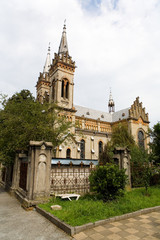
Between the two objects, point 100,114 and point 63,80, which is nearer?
point 63,80

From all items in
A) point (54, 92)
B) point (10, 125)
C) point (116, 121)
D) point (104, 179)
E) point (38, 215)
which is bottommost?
point (38, 215)

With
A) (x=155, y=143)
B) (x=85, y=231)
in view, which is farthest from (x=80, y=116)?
(x=85, y=231)

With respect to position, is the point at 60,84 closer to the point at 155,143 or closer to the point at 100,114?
the point at 100,114

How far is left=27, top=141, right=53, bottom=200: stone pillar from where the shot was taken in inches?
268

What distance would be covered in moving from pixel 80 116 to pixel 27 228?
28.1 meters

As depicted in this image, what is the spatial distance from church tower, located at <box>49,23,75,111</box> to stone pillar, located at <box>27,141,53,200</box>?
20.7 m

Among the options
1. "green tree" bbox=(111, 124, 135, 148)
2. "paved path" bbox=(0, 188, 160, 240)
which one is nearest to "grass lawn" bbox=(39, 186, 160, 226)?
"paved path" bbox=(0, 188, 160, 240)

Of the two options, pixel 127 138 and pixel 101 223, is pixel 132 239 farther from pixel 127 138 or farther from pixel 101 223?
pixel 127 138

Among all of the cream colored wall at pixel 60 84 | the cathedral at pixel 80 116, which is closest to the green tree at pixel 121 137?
the cathedral at pixel 80 116

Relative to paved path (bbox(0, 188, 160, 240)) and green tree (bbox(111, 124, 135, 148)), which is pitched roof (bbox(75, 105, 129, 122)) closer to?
green tree (bbox(111, 124, 135, 148))

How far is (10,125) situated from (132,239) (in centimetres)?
1130

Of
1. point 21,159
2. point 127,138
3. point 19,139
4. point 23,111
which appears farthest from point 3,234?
point 127,138

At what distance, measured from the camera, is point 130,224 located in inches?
187

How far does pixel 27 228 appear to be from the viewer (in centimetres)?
454
